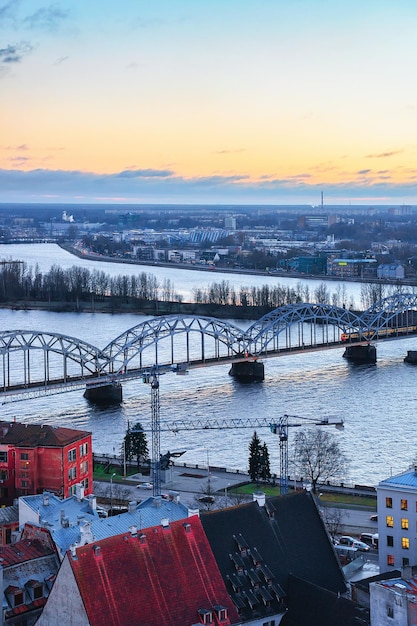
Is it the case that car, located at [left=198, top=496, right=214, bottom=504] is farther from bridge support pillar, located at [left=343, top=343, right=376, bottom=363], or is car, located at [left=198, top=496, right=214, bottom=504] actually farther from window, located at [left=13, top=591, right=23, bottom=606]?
bridge support pillar, located at [left=343, top=343, right=376, bottom=363]

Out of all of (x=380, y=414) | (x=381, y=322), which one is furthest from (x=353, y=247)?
(x=380, y=414)

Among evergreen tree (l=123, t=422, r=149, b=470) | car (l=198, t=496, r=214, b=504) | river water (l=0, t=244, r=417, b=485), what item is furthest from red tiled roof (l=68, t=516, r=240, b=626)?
evergreen tree (l=123, t=422, r=149, b=470)

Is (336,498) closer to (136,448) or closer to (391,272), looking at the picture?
(136,448)

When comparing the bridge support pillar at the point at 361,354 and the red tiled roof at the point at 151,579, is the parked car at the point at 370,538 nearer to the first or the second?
the red tiled roof at the point at 151,579

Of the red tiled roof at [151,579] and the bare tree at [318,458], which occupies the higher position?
the red tiled roof at [151,579]

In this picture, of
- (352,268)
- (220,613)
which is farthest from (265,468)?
(352,268)

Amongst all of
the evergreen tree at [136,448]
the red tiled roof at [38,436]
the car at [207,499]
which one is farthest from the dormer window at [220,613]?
the evergreen tree at [136,448]
